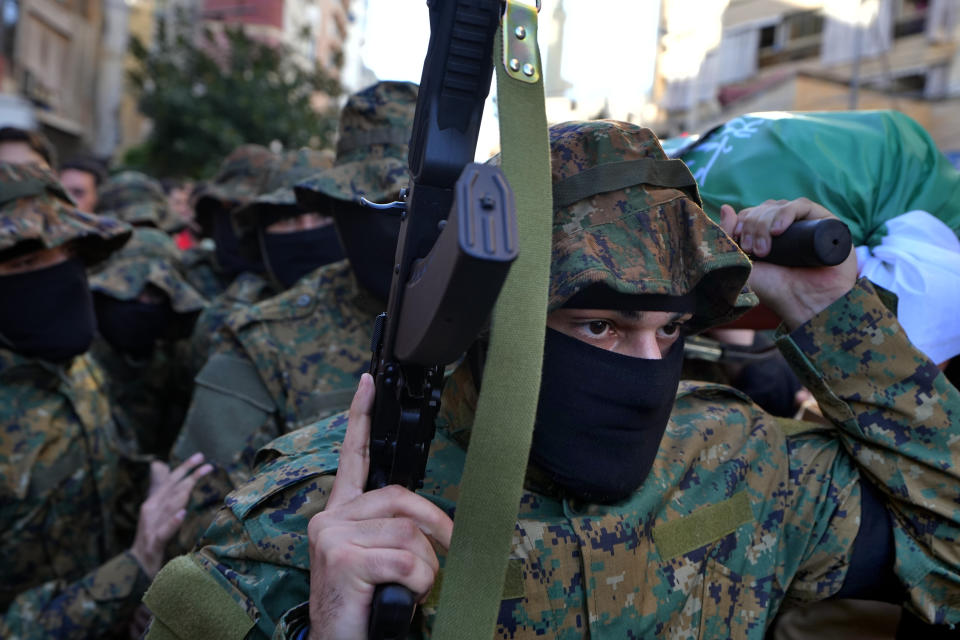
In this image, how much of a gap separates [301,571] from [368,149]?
2.14 metres

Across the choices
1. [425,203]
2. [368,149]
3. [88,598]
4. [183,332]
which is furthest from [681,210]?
[183,332]

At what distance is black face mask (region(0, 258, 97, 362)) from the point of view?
2.72m

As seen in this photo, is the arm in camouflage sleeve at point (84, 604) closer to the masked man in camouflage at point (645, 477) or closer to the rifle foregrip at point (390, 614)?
the masked man in camouflage at point (645, 477)

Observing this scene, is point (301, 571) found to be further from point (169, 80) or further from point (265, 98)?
point (169, 80)

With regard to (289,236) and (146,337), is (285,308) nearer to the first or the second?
(289,236)

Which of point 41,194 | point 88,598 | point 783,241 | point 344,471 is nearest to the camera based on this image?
point 344,471

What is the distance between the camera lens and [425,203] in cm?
105

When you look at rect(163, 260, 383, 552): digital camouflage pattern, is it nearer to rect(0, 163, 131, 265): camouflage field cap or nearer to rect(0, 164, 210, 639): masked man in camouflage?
rect(0, 164, 210, 639): masked man in camouflage

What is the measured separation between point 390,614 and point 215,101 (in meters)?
14.5

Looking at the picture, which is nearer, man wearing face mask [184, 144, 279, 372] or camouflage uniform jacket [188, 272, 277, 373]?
camouflage uniform jacket [188, 272, 277, 373]

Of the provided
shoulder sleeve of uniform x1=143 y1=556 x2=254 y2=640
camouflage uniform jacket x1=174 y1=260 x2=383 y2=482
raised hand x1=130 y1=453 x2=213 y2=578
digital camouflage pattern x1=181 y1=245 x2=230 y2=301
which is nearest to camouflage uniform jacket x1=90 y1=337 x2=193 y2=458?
digital camouflage pattern x1=181 y1=245 x2=230 y2=301

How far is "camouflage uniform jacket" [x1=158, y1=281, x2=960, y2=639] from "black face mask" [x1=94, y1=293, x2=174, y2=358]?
264 centimetres

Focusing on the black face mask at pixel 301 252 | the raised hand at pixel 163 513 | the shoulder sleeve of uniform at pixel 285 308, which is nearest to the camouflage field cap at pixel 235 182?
the black face mask at pixel 301 252

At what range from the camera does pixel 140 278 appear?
3.96 meters
